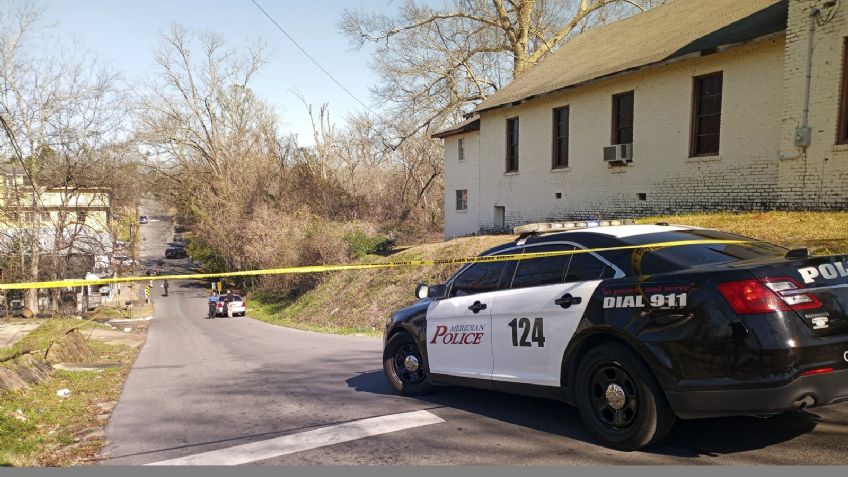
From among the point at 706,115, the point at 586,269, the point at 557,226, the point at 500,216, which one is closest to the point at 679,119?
the point at 706,115

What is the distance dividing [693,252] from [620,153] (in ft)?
49.7

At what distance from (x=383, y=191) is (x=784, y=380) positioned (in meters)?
45.6

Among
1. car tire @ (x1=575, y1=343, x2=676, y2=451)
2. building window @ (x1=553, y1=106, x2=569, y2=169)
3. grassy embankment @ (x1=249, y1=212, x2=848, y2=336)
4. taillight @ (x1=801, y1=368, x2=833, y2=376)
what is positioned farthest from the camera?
building window @ (x1=553, y1=106, x2=569, y2=169)

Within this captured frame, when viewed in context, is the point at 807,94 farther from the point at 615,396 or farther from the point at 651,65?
the point at 615,396

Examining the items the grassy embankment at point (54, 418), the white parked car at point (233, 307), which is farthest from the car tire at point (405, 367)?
the white parked car at point (233, 307)

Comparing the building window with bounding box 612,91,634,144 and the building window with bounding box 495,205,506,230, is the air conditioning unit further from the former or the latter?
the building window with bounding box 495,205,506,230

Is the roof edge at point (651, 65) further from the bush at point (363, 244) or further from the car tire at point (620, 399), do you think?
the car tire at point (620, 399)

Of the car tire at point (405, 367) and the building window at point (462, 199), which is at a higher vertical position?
the building window at point (462, 199)

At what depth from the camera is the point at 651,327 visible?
402cm

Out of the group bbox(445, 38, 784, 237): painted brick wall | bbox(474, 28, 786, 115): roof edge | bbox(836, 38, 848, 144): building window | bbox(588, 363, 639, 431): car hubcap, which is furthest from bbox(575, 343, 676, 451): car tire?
bbox(474, 28, 786, 115): roof edge

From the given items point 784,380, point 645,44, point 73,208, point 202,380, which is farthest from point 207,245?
point 784,380

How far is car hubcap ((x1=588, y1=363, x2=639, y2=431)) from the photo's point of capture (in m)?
4.17

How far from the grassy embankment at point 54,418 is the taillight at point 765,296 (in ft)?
16.4

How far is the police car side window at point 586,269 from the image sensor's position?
455cm
